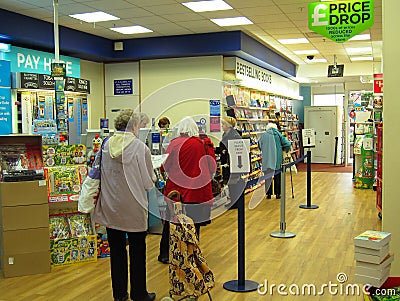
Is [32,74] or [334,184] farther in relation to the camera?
[334,184]

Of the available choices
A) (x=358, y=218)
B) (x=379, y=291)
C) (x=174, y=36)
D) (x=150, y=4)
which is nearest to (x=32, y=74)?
(x=150, y=4)

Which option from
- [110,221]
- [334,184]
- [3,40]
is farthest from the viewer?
[334,184]

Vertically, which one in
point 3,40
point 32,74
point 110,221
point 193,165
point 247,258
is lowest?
point 247,258

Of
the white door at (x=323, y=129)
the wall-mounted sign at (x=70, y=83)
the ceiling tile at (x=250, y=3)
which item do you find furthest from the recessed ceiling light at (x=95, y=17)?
the white door at (x=323, y=129)

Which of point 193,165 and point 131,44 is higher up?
point 131,44

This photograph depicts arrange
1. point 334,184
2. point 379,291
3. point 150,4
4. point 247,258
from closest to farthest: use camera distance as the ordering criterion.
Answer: point 379,291 → point 247,258 → point 150,4 → point 334,184

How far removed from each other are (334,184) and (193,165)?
7.91 meters

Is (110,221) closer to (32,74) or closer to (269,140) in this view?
(32,74)

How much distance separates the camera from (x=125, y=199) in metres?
4.03

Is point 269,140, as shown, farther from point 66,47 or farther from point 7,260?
point 7,260

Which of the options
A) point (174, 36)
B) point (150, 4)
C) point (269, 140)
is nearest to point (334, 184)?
point (269, 140)

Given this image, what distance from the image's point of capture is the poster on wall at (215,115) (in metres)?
10.4

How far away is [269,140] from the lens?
31.4 feet

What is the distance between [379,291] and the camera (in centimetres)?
341
